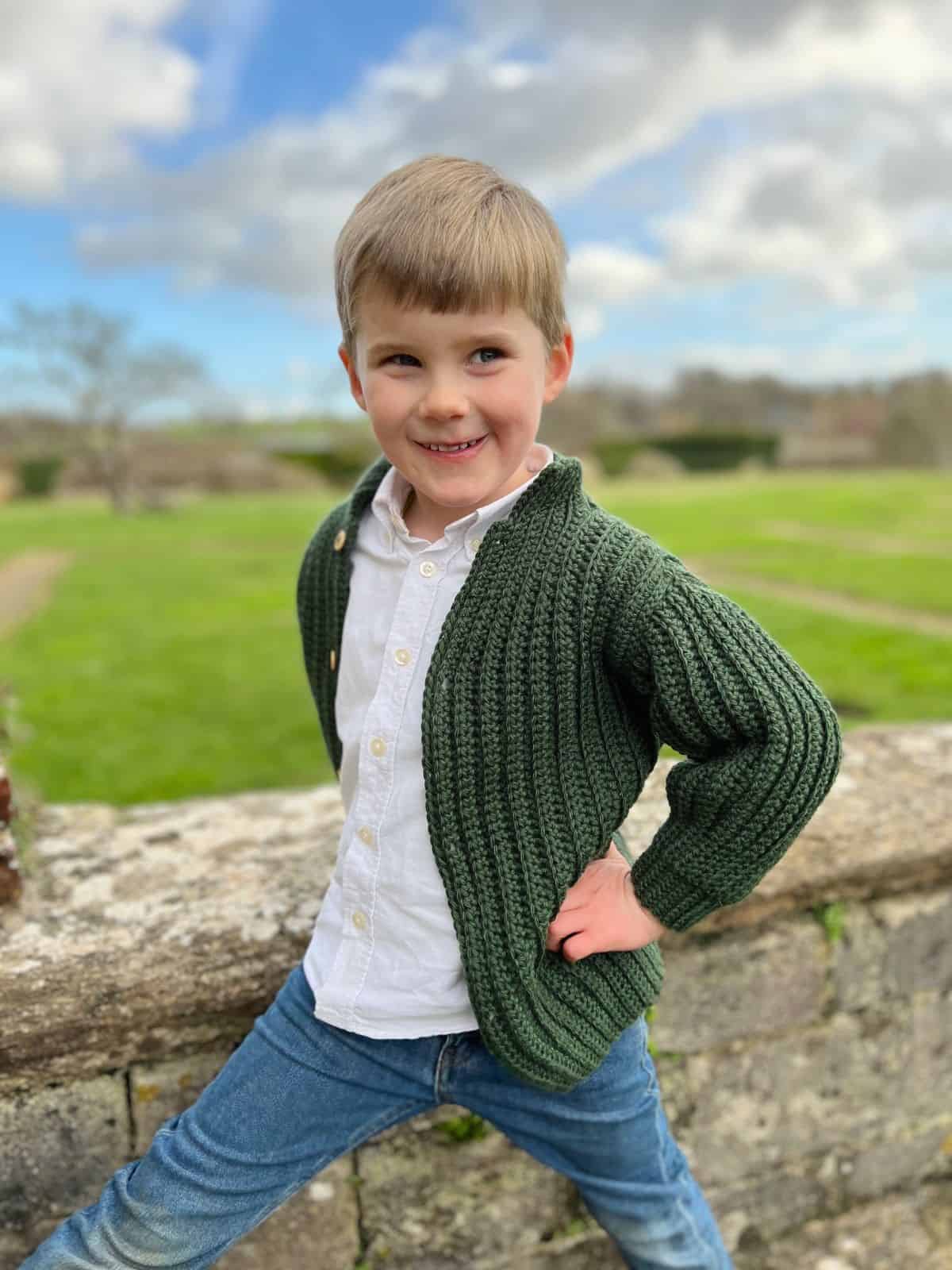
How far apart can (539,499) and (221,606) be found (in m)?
7.67

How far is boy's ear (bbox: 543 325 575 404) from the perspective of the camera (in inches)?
53.3

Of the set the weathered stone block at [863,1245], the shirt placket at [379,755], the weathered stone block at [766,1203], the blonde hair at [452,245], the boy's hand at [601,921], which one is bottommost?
the weathered stone block at [863,1245]

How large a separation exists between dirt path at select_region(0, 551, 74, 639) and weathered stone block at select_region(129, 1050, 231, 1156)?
6882 millimetres

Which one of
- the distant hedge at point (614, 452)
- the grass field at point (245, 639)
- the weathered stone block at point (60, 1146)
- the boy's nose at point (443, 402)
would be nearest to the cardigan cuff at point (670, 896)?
the boy's nose at point (443, 402)

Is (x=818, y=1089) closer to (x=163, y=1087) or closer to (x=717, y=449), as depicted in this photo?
(x=163, y=1087)

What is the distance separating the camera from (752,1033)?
1.84 m

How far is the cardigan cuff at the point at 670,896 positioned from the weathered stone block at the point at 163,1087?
707 mm

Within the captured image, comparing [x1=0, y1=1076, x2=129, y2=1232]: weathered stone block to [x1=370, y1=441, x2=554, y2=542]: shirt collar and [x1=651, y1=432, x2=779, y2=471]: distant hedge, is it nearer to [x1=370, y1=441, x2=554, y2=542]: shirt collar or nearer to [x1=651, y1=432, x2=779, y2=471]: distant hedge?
[x1=370, y1=441, x2=554, y2=542]: shirt collar

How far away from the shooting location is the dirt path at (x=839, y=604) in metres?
6.14

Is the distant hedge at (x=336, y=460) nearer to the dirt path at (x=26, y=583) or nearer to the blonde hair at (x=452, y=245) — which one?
the dirt path at (x=26, y=583)

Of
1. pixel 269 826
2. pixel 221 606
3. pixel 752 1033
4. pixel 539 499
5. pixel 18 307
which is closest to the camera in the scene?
pixel 539 499

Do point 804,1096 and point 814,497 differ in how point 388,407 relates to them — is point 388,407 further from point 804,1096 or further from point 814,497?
point 814,497

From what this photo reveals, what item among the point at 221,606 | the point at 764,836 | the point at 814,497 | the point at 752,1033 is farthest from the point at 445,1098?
the point at 814,497

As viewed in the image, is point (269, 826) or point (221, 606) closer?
point (269, 826)
